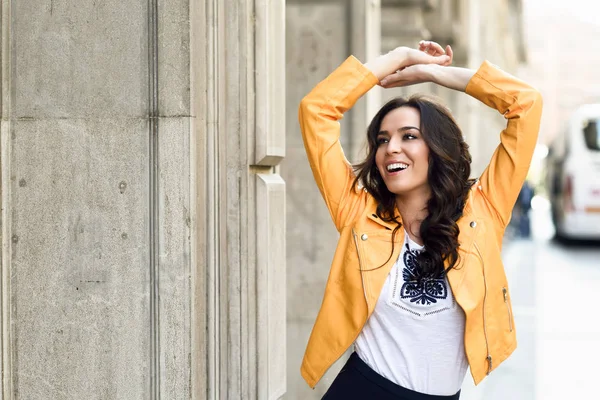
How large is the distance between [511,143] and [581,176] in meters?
16.9

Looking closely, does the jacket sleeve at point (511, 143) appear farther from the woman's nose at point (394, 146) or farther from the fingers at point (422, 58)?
the woman's nose at point (394, 146)

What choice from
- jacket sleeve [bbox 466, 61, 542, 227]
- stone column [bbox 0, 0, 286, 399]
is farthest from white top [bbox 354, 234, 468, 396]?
stone column [bbox 0, 0, 286, 399]

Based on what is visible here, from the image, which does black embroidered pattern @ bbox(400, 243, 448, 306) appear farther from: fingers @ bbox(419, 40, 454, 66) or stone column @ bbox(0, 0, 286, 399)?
stone column @ bbox(0, 0, 286, 399)

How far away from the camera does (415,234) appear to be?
2.80 m

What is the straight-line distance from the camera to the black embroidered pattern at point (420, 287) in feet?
8.71

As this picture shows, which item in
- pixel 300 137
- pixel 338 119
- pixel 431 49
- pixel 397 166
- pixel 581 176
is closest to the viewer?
pixel 397 166

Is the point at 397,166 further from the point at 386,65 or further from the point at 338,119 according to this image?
the point at 386,65

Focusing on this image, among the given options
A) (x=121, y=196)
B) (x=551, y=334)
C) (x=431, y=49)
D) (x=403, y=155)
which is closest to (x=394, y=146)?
(x=403, y=155)

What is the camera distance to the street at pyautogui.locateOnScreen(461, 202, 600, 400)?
6949mm

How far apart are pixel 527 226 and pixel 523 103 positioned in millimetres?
20538

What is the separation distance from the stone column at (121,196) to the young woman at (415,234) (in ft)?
2.66

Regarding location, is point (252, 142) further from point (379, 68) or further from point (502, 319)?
A: point (502, 319)

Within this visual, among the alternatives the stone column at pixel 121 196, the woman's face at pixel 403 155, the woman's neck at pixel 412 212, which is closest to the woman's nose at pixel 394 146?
the woman's face at pixel 403 155

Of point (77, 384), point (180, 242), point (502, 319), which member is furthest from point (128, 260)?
point (502, 319)
